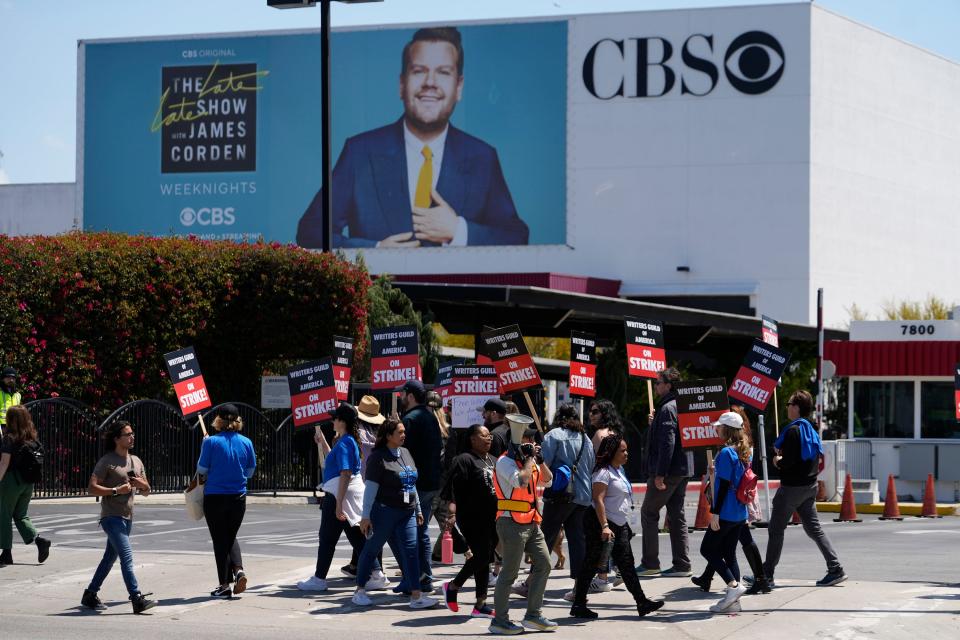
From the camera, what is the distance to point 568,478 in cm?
1234

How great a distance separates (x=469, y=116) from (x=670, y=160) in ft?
26.1

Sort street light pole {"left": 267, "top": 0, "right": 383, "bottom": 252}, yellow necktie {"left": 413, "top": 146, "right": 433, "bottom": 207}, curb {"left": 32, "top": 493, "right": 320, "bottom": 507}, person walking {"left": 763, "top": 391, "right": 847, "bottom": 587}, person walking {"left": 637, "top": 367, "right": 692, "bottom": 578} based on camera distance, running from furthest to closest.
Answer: yellow necktie {"left": 413, "top": 146, "right": 433, "bottom": 207}
street light pole {"left": 267, "top": 0, "right": 383, "bottom": 252}
curb {"left": 32, "top": 493, "right": 320, "bottom": 507}
person walking {"left": 637, "top": 367, "right": 692, "bottom": 578}
person walking {"left": 763, "top": 391, "right": 847, "bottom": 587}

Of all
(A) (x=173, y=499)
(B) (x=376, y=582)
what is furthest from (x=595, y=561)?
(A) (x=173, y=499)

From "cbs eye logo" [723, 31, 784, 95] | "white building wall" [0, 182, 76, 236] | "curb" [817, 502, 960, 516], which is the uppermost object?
"cbs eye logo" [723, 31, 784, 95]

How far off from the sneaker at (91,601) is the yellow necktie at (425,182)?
150 ft

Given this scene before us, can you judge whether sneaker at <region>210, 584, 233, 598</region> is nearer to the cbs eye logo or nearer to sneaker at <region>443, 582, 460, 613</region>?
sneaker at <region>443, 582, 460, 613</region>

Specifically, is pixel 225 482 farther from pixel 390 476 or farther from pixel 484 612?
pixel 484 612

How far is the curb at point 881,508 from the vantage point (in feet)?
82.6

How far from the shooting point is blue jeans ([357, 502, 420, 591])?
12422 mm

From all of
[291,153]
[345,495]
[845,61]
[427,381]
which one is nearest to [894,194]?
[845,61]

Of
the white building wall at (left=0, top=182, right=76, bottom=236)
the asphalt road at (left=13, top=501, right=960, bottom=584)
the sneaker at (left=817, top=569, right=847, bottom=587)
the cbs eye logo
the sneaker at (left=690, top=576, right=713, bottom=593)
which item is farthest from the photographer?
the white building wall at (left=0, top=182, right=76, bottom=236)

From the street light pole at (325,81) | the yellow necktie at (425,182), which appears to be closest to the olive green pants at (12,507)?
the street light pole at (325,81)

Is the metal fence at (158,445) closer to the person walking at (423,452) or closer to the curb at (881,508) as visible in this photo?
the curb at (881,508)

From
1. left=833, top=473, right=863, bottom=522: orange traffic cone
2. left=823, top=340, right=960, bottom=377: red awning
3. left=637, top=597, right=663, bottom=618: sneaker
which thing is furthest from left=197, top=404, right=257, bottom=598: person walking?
left=823, top=340, right=960, bottom=377: red awning
